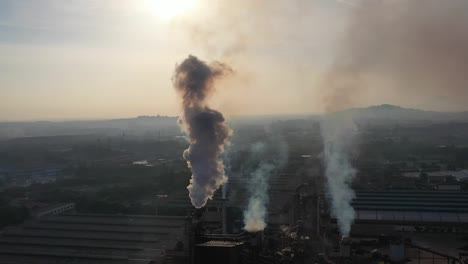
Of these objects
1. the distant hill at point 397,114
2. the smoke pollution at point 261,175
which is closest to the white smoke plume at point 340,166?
the smoke pollution at point 261,175

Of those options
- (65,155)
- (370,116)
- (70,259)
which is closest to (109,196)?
(70,259)

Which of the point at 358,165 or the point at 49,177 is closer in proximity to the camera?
the point at 358,165

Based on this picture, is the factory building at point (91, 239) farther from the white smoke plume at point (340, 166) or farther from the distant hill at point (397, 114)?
the distant hill at point (397, 114)

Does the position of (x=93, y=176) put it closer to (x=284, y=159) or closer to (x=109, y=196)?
(x=109, y=196)

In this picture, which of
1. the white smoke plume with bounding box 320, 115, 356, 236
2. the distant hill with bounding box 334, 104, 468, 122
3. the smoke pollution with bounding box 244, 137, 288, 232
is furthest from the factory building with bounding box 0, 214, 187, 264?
the distant hill with bounding box 334, 104, 468, 122

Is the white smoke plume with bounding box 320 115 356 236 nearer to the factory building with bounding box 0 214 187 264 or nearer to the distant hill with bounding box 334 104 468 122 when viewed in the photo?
the factory building with bounding box 0 214 187 264
